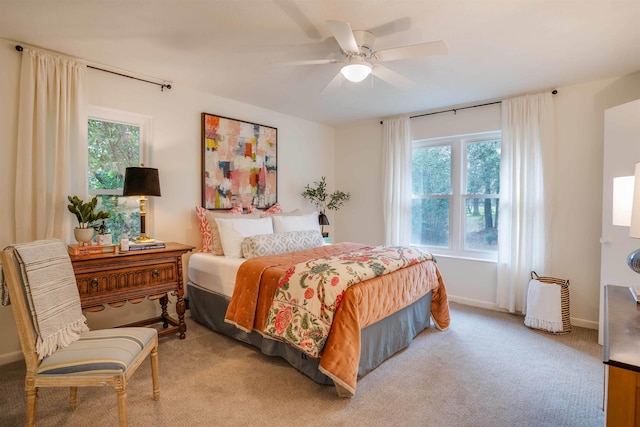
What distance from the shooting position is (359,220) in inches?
203

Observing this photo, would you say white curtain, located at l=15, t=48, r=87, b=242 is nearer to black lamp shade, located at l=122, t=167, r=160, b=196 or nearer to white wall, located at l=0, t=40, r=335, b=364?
white wall, located at l=0, t=40, r=335, b=364

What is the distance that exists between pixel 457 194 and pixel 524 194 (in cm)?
81

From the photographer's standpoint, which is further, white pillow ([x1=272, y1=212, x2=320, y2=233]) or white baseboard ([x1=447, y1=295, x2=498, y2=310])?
white baseboard ([x1=447, y1=295, x2=498, y2=310])

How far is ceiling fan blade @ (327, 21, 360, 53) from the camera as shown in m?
1.85

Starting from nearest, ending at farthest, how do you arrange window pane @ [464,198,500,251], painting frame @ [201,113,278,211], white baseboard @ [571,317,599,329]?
white baseboard @ [571,317,599,329] < painting frame @ [201,113,278,211] < window pane @ [464,198,500,251]

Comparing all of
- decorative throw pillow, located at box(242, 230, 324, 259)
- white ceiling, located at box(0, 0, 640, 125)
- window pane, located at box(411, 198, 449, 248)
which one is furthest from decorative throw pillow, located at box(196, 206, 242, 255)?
window pane, located at box(411, 198, 449, 248)

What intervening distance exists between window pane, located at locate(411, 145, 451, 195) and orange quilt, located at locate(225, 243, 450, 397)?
5.11 ft

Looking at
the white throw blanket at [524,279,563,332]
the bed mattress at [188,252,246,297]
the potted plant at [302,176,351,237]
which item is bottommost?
the white throw blanket at [524,279,563,332]

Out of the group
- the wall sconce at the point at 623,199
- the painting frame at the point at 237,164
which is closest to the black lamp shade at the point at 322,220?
the painting frame at the point at 237,164

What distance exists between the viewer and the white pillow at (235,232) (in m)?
3.21

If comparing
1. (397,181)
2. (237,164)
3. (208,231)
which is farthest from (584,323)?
(237,164)

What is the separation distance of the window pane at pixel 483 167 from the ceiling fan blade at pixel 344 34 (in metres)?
2.63

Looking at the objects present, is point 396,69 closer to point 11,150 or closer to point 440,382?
point 440,382

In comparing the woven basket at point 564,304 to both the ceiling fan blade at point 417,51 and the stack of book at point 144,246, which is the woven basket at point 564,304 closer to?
the ceiling fan blade at point 417,51
